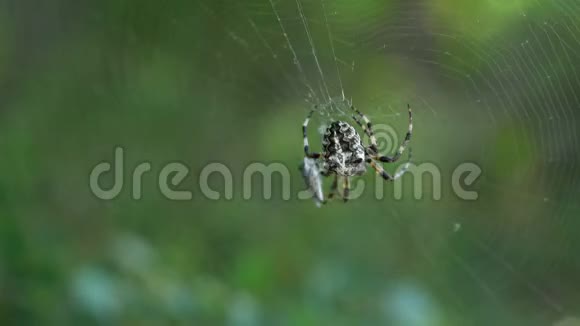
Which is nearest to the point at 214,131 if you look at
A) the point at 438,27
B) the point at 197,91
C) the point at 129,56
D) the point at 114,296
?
the point at 197,91

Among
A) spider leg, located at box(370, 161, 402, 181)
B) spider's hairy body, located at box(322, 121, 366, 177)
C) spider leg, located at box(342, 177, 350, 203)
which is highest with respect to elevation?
spider's hairy body, located at box(322, 121, 366, 177)

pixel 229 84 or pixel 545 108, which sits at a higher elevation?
pixel 229 84

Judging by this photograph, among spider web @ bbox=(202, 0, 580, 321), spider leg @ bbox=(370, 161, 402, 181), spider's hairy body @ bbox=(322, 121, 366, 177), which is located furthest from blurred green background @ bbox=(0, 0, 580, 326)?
spider leg @ bbox=(370, 161, 402, 181)

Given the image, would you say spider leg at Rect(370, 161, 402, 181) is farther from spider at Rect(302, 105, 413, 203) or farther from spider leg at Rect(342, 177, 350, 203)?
spider leg at Rect(342, 177, 350, 203)

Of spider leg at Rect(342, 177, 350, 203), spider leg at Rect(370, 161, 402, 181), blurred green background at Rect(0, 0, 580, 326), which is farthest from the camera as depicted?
spider leg at Rect(342, 177, 350, 203)

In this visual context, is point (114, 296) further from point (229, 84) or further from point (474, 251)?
point (474, 251)

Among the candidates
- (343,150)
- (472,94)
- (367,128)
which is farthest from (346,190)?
(472,94)

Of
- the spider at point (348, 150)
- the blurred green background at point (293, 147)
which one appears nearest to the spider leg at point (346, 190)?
the spider at point (348, 150)
